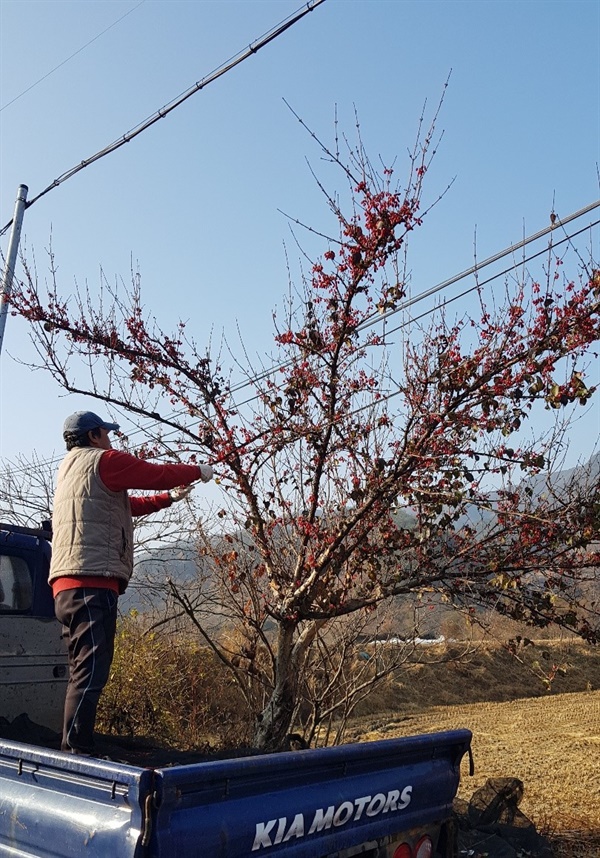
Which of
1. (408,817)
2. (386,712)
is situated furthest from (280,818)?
(386,712)

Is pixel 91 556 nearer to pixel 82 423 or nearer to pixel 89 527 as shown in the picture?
pixel 89 527

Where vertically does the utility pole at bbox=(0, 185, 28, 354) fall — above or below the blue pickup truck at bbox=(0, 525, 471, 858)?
above

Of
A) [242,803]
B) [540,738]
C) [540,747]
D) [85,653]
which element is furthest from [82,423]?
[540,738]

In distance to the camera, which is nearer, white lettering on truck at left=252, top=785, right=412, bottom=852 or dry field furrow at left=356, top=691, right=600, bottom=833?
white lettering on truck at left=252, top=785, right=412, bottom=852

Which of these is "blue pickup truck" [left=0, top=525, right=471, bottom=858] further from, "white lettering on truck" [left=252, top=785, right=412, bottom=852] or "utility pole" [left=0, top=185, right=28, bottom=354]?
"utility pole" [left=0, top=185, right=28, bottom=354]

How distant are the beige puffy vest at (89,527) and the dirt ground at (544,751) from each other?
5.49 metres

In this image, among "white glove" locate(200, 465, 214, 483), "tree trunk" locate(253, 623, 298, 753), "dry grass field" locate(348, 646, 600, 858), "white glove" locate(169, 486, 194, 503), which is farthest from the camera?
"dry grass field" locate(348, 646, 600, 858)

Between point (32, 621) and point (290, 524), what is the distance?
2.49m

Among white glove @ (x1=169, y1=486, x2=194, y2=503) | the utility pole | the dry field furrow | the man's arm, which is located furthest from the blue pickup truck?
the utility pole

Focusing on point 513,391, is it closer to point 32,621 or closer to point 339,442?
point 339,442

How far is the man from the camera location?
3775 millimetres

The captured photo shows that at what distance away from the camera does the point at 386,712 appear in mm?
22281

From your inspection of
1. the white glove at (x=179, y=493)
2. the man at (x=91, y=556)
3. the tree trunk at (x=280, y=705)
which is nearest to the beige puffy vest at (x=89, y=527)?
the man at (x=91, y=556)

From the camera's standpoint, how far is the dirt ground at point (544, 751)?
8805mm
